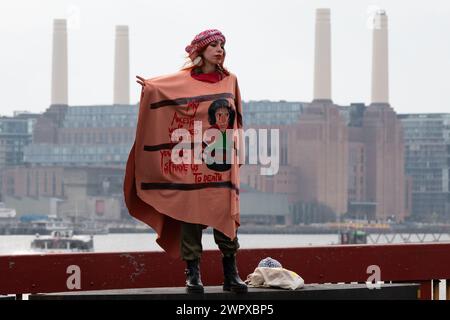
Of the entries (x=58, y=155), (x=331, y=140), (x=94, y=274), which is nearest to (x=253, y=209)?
(x=331, y=140)

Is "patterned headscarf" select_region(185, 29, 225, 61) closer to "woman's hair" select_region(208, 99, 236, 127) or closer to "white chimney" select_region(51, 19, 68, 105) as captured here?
"woman's hair" select_region(208, 99, 236, 127)

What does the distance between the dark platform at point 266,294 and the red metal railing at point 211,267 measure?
2.41 ft

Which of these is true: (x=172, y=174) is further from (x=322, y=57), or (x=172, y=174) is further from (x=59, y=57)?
(x=59, y=57)

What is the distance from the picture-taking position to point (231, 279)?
223 inches

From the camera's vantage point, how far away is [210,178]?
563 centimetres

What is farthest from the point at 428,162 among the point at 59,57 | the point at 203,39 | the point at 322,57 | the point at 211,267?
the point at 203,39

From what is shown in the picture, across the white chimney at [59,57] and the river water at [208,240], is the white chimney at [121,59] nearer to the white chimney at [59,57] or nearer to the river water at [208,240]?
the white chimney at [59,57]

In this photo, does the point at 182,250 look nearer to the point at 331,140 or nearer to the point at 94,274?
the point at 94,274

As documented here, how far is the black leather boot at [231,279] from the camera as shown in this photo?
5.58 m

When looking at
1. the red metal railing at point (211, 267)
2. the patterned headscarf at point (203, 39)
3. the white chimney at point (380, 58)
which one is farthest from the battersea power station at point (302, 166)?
the patterned headscarf at point (203, 39)

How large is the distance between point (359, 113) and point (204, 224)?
404 feet

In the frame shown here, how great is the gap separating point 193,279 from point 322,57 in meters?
113

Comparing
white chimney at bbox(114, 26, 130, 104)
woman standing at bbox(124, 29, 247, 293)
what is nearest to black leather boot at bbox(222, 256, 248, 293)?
woman standing at bbox(124, 29, 247, 293)

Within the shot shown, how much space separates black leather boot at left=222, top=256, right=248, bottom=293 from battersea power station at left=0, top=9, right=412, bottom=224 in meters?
112
